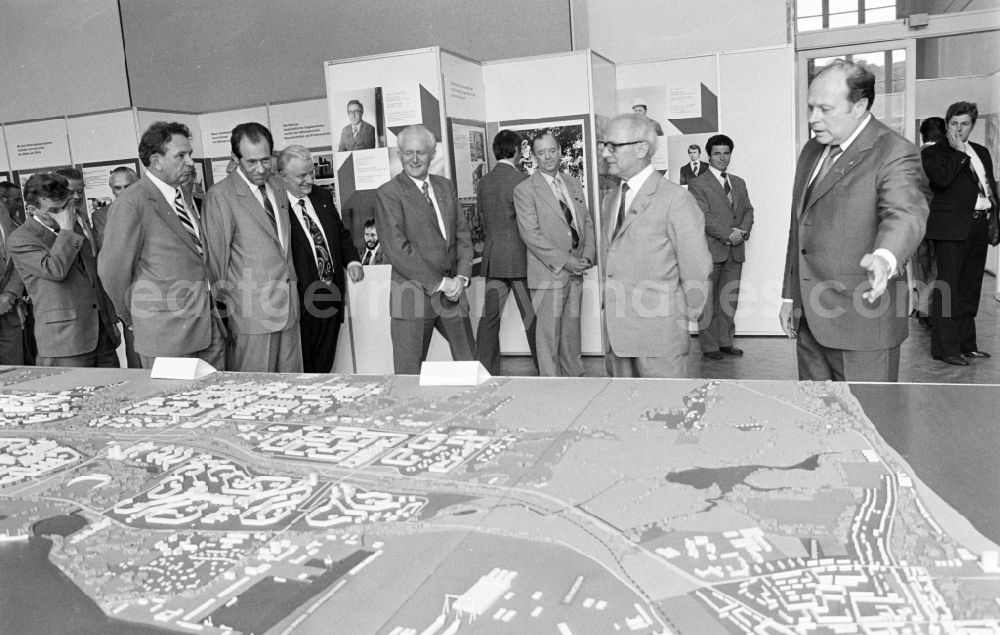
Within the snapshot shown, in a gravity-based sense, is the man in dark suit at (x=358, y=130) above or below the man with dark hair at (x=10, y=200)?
above

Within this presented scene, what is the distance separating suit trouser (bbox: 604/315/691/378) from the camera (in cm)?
340

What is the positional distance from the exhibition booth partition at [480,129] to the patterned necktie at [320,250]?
58 centimetres

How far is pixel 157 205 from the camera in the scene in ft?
12.1

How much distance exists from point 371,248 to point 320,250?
2.18 feet

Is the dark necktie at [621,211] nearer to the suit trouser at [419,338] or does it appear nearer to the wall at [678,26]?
the suit trouser at [419,338]

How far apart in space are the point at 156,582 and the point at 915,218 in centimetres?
244

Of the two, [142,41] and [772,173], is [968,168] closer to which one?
[772,173]

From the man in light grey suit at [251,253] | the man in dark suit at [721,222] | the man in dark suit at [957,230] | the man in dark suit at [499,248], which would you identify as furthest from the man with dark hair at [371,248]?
the man in dark suit at [957,230]

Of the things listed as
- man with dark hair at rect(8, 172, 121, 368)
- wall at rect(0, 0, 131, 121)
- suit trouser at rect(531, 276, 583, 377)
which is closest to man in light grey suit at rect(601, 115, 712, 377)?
suit trouser at rect(531, 276, 583, 377)

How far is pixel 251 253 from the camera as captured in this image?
13.4 ft

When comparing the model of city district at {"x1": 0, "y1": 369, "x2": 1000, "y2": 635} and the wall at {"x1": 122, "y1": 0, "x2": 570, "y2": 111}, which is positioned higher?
the wall at {"x1": 122, "y1": 0, "x2": 570, "y2": 111}

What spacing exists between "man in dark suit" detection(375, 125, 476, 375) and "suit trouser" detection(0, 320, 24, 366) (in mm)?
2644

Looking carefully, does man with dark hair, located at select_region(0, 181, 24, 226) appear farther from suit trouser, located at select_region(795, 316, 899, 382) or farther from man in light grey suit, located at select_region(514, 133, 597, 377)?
suit trouser, located at select_region(795, 316, 899, 382)

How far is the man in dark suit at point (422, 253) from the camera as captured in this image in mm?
4555
